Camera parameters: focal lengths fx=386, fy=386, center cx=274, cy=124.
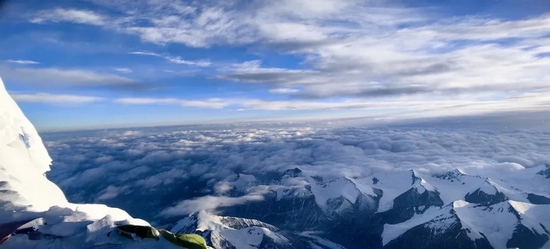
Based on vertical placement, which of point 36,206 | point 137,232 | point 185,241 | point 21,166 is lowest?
point 185,241

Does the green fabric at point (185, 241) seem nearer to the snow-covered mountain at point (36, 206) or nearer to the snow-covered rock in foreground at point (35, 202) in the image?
the snow-covered mountain at point (36, 206)

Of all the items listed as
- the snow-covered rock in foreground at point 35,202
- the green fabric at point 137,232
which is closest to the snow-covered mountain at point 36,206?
the snow-covered rock in foreground at point 35,202

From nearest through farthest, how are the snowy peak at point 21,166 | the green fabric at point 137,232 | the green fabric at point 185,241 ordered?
1. the green fabric at point 185,241
2. the green fabric at point 137,232
3. the snowy peak at point 21,166

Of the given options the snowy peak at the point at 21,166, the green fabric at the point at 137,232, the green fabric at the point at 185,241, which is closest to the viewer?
the green fabric at the point at 185,241

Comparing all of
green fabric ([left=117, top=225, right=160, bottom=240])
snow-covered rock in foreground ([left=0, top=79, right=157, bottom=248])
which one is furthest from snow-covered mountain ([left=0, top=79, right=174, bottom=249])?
green fabric ([left=117, top=225, right=160, bottom=240])

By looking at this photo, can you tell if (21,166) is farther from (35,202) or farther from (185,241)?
(185,241)

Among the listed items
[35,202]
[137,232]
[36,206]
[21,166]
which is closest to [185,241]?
[137,232]
